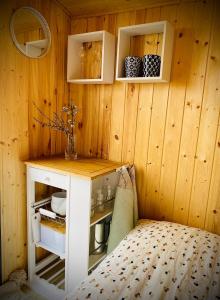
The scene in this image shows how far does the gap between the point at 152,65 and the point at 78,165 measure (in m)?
0.88

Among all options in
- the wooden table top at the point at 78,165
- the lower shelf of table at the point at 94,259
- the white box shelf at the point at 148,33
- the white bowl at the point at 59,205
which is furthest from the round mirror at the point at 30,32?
the lower shelf of table at the point at 94,259

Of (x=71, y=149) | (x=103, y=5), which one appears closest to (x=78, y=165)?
(x=71, y=149)

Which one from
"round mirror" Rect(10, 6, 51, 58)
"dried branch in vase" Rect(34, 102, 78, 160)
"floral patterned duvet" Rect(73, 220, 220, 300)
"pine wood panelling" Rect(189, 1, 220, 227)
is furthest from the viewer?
"dried branch in vase" Rect(34, 102, 78, 160)

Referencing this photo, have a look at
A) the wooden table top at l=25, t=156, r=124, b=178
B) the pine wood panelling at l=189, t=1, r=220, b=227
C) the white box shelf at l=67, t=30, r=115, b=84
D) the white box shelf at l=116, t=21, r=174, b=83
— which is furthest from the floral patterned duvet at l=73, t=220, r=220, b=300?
the white box shelf at l=67, t=30, r=115, b=84

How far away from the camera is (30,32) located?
5.65ft

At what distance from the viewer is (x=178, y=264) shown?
1.25 metres

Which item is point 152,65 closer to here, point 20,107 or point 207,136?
point 207,136

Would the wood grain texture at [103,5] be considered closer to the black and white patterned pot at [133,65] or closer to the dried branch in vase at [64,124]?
the black and white patterned pot at [133,65]

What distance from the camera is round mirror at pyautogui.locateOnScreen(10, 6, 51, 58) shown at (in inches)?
63.6

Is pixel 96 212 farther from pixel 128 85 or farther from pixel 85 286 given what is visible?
pixel 128 85

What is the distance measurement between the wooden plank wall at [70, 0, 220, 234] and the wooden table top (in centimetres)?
18

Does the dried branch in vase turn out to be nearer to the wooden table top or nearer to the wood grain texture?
the wooden table top

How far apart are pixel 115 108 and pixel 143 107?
0.25 metres

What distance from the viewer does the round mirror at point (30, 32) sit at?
1.62 m
